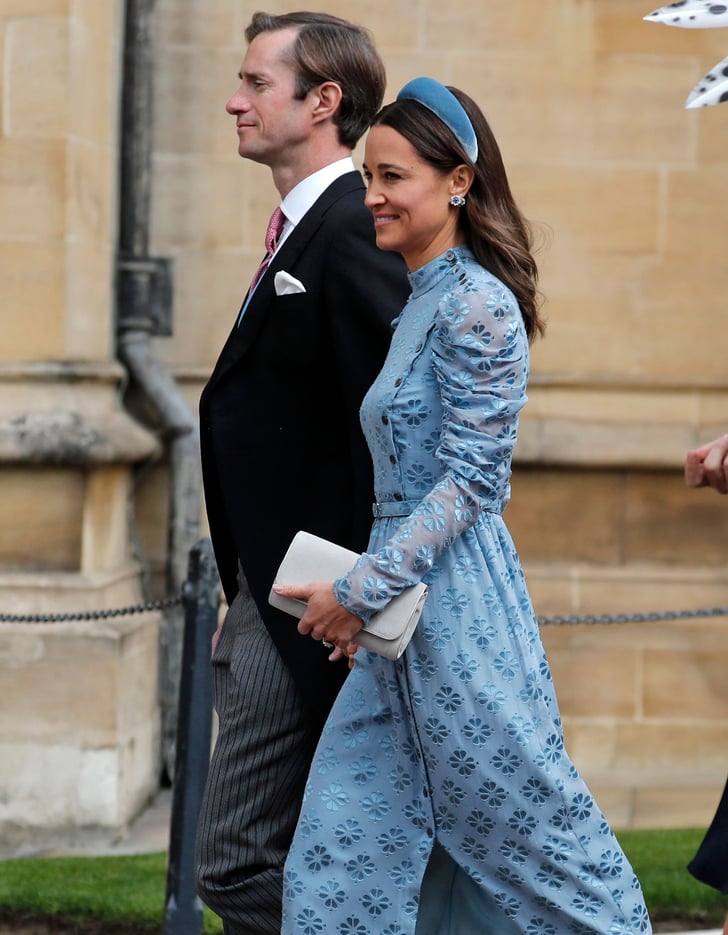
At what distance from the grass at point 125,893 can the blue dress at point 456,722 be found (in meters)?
1.91

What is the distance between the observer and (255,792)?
2959 millimetres

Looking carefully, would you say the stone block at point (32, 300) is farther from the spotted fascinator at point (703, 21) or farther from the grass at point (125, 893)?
the spotted fascinator at point (703, 21)

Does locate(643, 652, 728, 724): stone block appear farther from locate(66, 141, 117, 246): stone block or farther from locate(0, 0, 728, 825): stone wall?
locate(66, 141, 117, 246): stone block

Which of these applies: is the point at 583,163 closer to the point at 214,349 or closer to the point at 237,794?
the point at 214,349

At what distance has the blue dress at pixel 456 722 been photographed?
2.55 m

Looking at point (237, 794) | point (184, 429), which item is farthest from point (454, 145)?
point (184, 429)

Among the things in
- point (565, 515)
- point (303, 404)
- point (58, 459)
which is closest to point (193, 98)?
point (58, 459)

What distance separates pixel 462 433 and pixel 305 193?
80 centimetres

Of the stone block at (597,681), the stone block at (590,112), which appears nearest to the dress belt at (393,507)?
the stone block at (597,681)

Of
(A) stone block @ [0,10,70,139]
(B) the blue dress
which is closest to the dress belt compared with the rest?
(B) the blue dress

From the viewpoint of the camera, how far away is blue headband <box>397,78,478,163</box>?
2.68 meters

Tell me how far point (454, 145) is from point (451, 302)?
274 millimetres

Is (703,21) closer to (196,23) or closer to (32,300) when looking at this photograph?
(32,300)

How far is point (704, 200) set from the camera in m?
6.46
